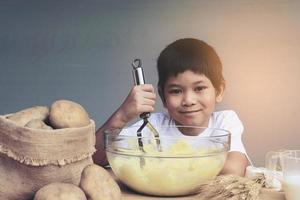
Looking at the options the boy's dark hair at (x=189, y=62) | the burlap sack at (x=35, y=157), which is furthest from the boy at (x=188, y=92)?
the burlap sack at (x=35, y=157)

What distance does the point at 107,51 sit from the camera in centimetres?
205

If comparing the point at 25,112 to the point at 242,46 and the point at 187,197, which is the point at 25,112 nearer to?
the point at 187,197

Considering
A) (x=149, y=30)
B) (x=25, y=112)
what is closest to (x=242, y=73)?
(x=149, y=30)

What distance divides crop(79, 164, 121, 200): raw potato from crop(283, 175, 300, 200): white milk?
293mm

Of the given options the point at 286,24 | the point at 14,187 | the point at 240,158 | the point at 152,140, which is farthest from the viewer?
the point at 286,24

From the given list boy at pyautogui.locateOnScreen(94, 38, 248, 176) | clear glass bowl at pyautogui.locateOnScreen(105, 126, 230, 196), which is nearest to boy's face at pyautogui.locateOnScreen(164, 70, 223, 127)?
boy at pyautogui.locateOnScreen(94, 38, 248, 176)

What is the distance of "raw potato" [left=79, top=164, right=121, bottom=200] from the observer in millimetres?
829

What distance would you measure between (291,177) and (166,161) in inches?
8.6

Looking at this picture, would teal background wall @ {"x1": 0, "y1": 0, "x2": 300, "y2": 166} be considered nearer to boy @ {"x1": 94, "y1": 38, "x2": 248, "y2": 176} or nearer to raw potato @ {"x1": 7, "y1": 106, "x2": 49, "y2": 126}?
boy @ {"x1": 94, "y1": 38, "x2": 248, "y2": 176}

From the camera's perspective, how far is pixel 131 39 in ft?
6.74

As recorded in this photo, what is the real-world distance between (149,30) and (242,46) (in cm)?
38

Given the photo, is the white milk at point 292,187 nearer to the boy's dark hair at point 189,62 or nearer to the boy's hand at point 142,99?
the boy's hand at point 142,99

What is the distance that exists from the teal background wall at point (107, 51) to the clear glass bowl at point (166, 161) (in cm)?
106

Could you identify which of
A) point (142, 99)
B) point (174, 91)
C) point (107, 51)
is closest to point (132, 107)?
point (142, 99)
